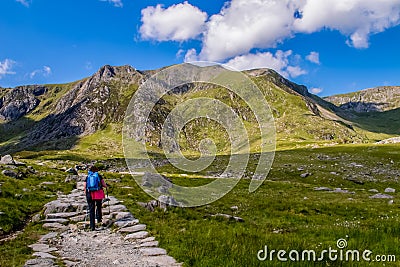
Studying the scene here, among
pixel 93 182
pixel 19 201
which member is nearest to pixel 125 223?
pixel 93 182

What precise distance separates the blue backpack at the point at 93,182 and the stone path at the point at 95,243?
1.90 metres

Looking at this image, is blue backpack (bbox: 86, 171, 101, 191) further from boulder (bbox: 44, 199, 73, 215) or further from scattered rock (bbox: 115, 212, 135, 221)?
boulder (bbox: 44, 199, 73, 215)

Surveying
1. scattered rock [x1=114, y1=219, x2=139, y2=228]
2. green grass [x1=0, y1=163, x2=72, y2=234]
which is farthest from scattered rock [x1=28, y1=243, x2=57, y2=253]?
scattered rock [x1=114, y1=219, x2=139, y2=228]

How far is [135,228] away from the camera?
1563 cm

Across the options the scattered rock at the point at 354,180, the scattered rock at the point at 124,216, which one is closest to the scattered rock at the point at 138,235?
the scattered rock at the point at 124,216

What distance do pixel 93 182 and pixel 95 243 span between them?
481 centimetres

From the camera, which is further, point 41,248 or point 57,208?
point 57,208

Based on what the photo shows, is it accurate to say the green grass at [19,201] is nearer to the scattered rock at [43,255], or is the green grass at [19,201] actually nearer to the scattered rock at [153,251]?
the scattered rock at [43,255]

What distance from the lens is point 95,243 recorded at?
44.8ft

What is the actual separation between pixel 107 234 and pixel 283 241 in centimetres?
844

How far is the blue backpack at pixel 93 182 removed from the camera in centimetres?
1755

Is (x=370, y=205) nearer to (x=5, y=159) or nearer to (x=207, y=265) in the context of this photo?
(x=207, y=265)

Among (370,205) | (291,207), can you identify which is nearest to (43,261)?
(291,207)

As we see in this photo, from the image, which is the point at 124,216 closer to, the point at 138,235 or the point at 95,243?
the point at 138,235
